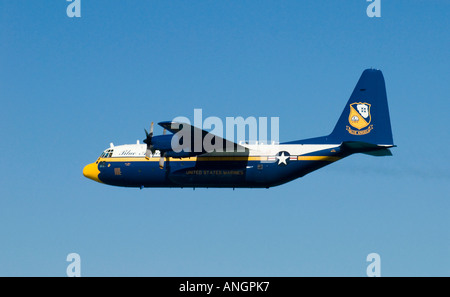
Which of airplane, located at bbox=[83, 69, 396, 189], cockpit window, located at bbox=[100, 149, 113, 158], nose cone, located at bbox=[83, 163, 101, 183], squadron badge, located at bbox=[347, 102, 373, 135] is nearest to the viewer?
airplane, located at bbox=[83, 69, 396, 189]

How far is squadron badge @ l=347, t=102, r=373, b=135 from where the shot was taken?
137 feet

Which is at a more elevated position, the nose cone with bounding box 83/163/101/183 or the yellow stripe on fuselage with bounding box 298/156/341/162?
the nose cone with bounding box 83/163/101/183

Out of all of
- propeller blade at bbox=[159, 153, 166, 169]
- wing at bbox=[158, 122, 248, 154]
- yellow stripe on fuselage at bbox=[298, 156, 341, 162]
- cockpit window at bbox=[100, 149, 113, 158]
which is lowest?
yellow stripe on fuselage at bbox=[298, 156, 341, 162]

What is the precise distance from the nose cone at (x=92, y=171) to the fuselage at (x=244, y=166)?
339 cm

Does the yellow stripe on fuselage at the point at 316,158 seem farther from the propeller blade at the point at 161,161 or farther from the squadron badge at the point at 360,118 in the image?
the propeller blade at the point at 161,161

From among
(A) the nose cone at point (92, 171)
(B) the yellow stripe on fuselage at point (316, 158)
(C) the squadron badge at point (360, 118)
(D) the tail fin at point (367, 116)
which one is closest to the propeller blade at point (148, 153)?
(A) the nose cone at point (92, 171)

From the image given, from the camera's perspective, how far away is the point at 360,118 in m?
42.0

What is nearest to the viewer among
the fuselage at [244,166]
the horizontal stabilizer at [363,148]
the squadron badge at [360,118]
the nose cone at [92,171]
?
the horizontal stabilizer at [363,148]

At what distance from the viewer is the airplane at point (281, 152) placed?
41438 mm

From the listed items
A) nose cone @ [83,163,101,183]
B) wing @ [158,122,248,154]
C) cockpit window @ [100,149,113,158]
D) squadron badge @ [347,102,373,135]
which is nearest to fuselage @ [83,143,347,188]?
wing @ [158,122,248,154]

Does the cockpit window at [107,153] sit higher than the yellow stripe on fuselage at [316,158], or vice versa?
the cockpit window at [107,153]

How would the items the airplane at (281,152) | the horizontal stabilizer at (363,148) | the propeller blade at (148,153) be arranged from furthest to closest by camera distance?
the propeller blade at (148,153)
the airplane at (281,152)
the horizontal stabilizer at (363,148)

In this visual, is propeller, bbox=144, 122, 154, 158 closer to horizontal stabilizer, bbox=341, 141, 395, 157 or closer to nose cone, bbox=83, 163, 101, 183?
nose cone, bbox=83, 163, 101, 183

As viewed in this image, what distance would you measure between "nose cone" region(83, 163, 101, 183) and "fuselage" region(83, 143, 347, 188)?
134 inches
